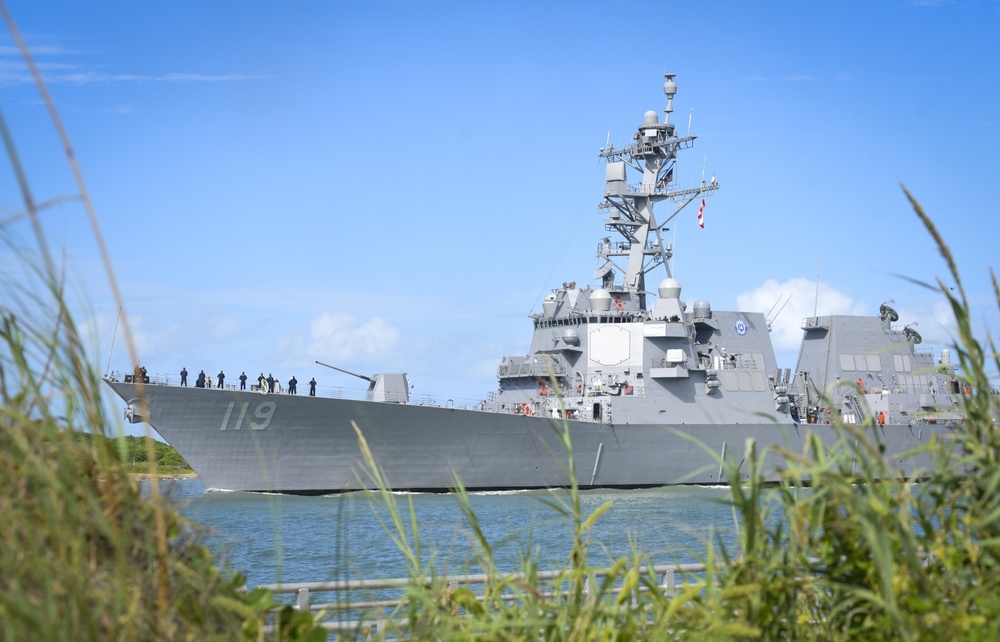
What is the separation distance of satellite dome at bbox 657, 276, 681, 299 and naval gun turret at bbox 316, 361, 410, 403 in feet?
30.0

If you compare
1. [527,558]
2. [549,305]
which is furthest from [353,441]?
[527,558]

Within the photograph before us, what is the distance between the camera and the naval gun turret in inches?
1044

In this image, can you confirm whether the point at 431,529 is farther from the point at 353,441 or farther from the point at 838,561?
the point at 838,561

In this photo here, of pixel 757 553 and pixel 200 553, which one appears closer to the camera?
pixel 200 553

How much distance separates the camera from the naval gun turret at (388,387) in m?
26.5

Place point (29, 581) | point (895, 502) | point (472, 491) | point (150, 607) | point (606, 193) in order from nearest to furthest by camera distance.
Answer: point (29, 581) < point (150, 607) < point (895, 502) < point (472, 491) < point (606, 193)

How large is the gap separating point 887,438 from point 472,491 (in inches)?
564

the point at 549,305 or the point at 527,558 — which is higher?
the point at 549,305

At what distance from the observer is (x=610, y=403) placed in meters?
29.1

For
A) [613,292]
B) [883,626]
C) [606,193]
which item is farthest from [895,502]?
[606,193]

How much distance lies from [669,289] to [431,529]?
17.5m

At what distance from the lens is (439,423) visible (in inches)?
1010

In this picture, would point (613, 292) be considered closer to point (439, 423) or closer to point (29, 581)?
point (439, 423)

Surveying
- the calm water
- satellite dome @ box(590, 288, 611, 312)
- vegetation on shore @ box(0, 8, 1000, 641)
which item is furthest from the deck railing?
satellite dome @ box(590, 288, 611, 312)
